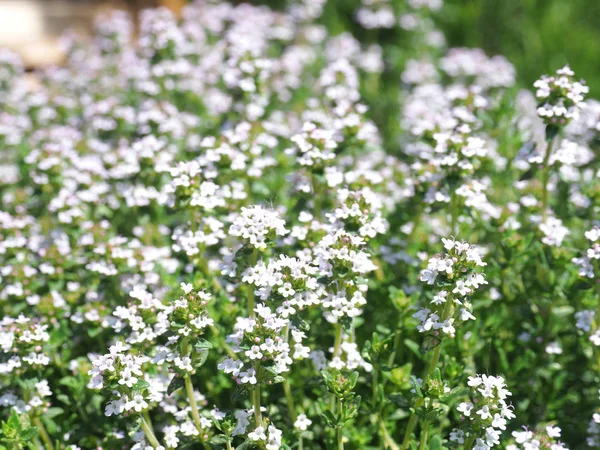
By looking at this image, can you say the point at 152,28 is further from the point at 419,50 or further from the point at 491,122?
the point at 419,50

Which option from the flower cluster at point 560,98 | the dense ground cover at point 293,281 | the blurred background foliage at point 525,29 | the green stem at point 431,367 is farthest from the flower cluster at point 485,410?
the blurred background foliage at point 525,29

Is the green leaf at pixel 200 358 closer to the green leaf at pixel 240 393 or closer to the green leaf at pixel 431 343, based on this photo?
the green leaf at pixel 240 393

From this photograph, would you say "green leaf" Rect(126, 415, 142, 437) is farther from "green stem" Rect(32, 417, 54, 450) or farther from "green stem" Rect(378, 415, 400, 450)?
"green stem" Rect(378, 415, 400, 450)

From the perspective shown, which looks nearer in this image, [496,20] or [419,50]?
[419,50]

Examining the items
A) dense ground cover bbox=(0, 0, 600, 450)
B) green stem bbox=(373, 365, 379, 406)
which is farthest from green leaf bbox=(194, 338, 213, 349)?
green stem bbox=(373, 365, 379, 406)

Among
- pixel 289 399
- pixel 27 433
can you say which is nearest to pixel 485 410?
pixel 289 399

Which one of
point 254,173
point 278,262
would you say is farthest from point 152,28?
point 278,262
